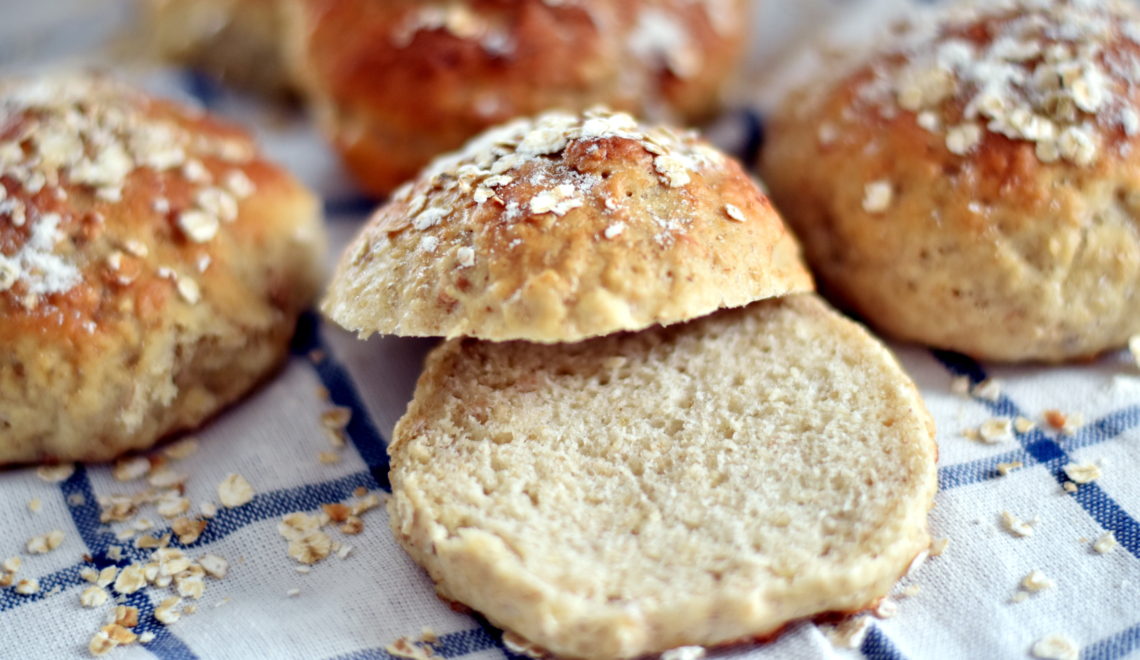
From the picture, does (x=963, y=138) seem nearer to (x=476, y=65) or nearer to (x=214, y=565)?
(x=476, y=65)

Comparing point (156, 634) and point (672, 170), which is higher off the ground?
point (672, 170)

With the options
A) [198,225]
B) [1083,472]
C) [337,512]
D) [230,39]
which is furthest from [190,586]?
[230,39]

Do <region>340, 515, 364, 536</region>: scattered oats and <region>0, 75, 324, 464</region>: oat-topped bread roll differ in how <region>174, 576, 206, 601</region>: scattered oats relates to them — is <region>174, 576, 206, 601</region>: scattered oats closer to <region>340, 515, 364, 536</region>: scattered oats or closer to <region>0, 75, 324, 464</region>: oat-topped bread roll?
<region>340, 515, 364, 536</region>: scattered oats

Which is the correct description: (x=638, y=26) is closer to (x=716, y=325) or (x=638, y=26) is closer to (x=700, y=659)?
(x=716, y=325)

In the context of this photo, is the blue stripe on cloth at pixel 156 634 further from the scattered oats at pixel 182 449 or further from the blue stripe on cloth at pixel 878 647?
the blue stripe on cloth at pixel 878 647

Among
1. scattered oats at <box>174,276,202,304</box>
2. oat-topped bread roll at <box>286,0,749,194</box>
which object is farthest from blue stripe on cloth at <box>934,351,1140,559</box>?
scattered oats at <box>174,276,202,304</box>

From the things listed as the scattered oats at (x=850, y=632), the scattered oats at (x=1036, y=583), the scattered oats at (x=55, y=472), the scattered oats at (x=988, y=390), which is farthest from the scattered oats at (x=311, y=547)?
the scattered oats at (x=988, y=390)
